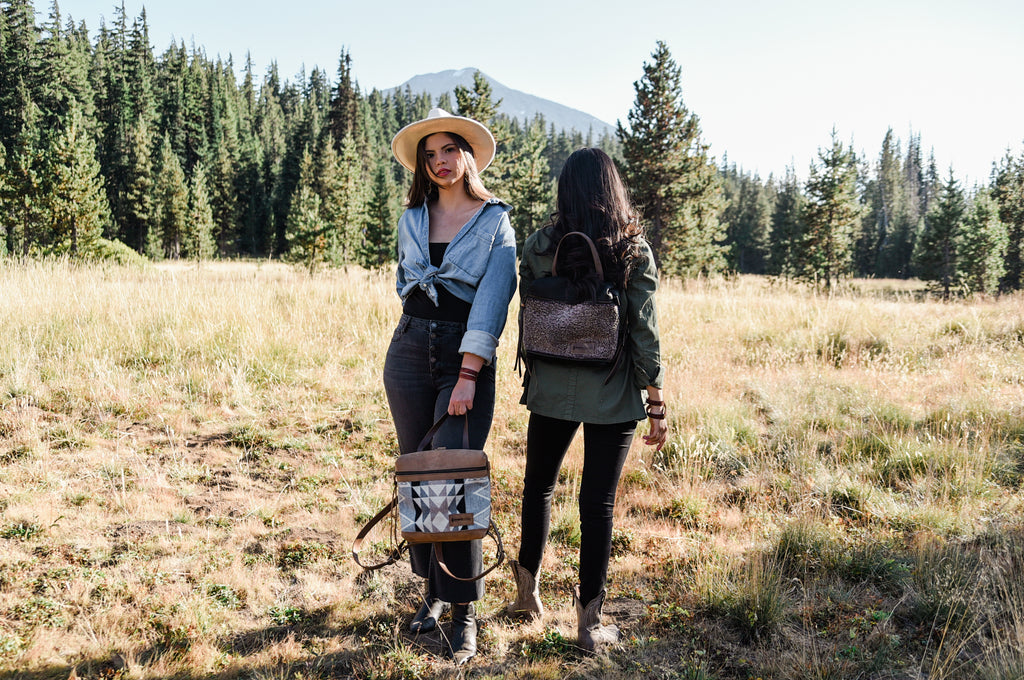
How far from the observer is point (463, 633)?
7.35 ft

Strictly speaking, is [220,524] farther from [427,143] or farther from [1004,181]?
[1004,181]

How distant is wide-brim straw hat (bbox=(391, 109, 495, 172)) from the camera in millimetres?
2240

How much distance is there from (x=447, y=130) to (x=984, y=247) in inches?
1609

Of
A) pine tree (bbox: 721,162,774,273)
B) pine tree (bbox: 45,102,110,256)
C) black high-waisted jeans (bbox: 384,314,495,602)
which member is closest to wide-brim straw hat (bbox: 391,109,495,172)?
black high-waisted jeans (bbox: 384,314,495,602)

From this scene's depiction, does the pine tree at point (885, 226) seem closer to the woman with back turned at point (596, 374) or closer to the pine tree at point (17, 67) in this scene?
the woman with back turned at point (596, 374)

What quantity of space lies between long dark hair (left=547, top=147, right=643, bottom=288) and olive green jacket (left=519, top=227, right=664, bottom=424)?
0.06 meters

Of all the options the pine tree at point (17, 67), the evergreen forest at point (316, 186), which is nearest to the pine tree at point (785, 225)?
the evergreen forest at point (316, 186)

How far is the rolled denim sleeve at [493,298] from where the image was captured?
6.73ft

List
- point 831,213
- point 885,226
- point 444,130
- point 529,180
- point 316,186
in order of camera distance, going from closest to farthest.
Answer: point 444,130
point 831,213
point 529,180
point 316,186
point 885,226

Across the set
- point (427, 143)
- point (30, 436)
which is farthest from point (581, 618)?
point (30, 436)

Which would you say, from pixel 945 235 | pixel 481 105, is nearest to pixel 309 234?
pixel 481 105

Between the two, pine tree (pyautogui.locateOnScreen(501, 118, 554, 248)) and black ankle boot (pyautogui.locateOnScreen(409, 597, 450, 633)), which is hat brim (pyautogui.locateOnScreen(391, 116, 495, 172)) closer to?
black ankle boot (pyautogui.locateOnScreen(409, 597, 450, 633))

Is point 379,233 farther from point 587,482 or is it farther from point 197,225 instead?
point 587,482

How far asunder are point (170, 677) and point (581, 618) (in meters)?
1.56
